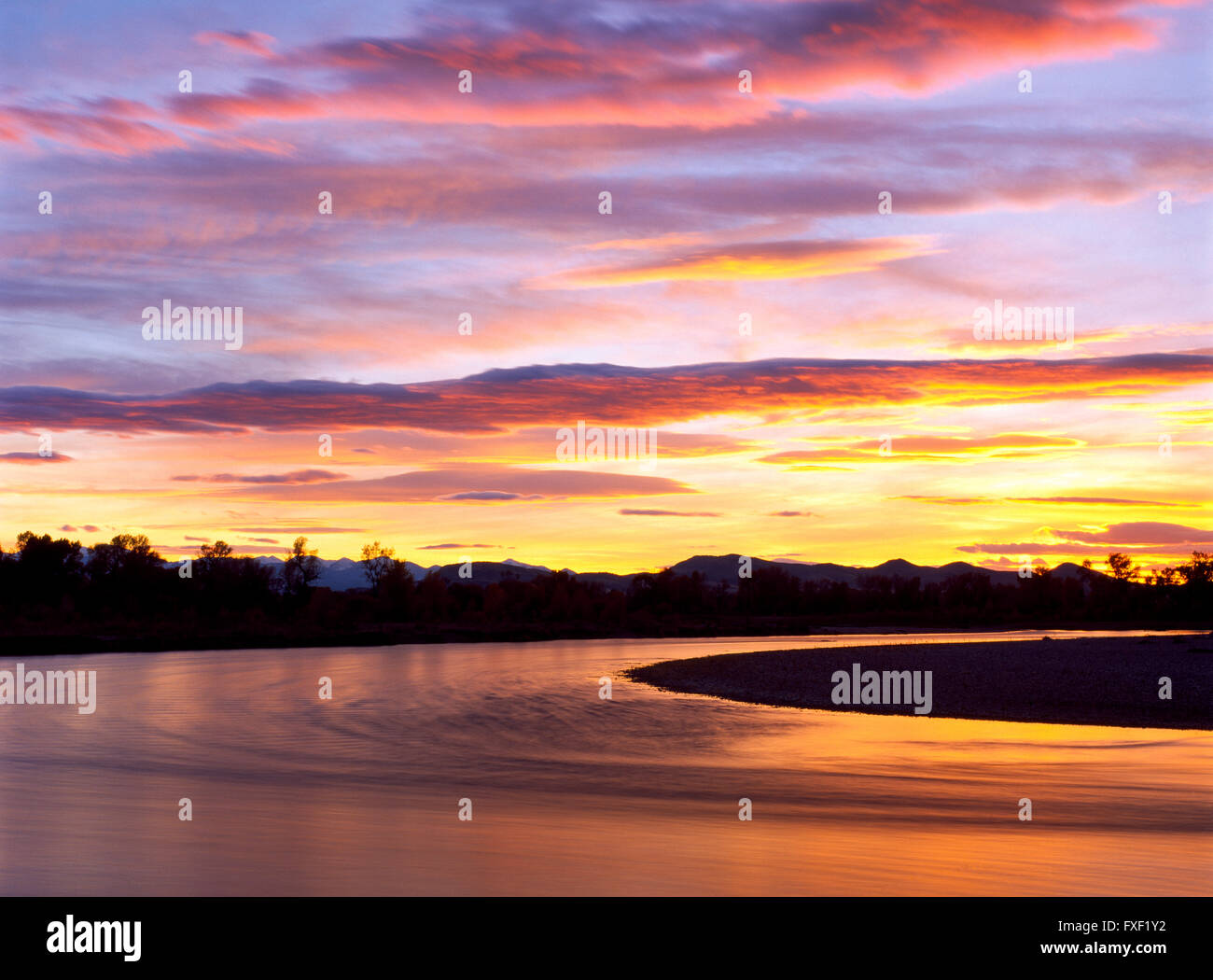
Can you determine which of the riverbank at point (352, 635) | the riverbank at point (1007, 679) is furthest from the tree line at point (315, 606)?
the riverbank at point (1007, 679)

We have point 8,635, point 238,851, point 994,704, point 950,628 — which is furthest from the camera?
point 950,628

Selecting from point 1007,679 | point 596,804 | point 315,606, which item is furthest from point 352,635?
point 596,804

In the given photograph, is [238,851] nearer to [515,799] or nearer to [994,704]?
[515,799]

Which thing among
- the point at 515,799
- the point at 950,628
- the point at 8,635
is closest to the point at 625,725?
the point at 515,799

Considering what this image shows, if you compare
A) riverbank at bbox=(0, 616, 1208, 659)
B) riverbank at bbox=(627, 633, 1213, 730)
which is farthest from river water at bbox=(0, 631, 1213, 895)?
riverbank at bbox=(0, 616, 1208, 659)

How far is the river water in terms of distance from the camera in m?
13.2

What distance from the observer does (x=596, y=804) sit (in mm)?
18578

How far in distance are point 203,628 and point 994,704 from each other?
102469 millimetres

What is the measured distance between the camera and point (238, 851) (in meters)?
14.6

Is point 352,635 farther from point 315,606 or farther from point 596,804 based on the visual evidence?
point 596,804

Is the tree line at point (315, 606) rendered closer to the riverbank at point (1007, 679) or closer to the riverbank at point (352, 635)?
the riverbank at point (352, 635)

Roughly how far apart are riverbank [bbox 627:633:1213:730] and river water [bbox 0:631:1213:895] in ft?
10.7

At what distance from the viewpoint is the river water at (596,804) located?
13227 mm
